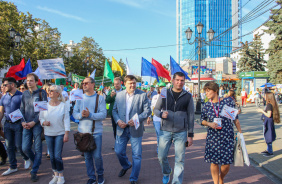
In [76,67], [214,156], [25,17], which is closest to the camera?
[214,156]

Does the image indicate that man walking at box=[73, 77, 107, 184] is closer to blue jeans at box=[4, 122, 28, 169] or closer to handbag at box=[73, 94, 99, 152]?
handbag at box=[73, 94, 99, 152]

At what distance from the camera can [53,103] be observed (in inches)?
175

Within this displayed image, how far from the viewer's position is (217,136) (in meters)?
3.92

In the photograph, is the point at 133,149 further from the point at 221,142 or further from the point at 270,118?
the point at 270,118

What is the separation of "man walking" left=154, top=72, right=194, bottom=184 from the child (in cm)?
272

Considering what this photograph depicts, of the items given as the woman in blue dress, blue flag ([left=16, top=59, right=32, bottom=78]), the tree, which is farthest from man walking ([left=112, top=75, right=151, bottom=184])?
the tree

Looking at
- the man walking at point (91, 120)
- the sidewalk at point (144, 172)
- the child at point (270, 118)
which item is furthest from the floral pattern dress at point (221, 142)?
the child at point (270, 118)

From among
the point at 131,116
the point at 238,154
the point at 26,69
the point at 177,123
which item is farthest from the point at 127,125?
the point at 26,69

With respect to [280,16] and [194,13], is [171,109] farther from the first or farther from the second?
[194,13]

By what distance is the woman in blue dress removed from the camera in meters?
3.87

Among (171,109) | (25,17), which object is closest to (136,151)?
(171,109)

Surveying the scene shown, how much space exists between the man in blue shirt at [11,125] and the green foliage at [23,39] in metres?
11.7

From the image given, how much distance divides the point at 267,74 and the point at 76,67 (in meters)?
27.4

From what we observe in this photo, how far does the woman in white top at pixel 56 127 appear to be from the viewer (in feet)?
14.1
